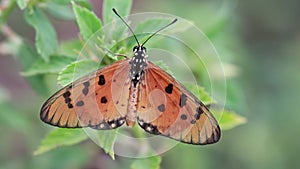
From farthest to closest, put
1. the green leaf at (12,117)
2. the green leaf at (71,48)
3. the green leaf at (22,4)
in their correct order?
the green leaf at (12,117) → the green leaf at (71,48) → the green leaf at (22,4)

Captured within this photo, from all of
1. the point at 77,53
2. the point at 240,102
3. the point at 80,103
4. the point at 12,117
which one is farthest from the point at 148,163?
the point at 12,117

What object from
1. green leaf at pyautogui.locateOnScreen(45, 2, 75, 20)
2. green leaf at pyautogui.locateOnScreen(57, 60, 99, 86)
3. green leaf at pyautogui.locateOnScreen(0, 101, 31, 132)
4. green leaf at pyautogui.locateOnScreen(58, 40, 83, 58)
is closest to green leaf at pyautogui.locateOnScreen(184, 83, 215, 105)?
green leaf at pyautogui.locateOnScreen(57, 60, 99, 86)

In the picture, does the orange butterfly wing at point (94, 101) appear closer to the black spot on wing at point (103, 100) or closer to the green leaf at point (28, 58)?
the black spot on wing at point (103, 100)

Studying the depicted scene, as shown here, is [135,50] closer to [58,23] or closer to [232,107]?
[232,107]

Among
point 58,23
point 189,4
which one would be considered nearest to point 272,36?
point 189,4

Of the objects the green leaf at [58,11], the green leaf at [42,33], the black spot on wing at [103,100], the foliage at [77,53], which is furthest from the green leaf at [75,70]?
the green leaf at [58,11]
